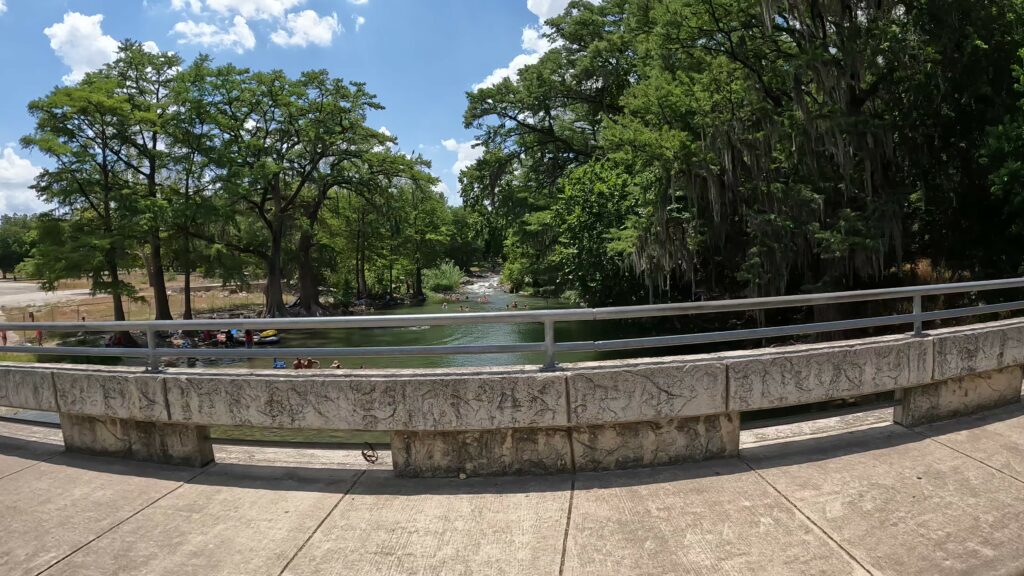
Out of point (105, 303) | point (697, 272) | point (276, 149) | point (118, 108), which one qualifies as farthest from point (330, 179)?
point (105, 303)

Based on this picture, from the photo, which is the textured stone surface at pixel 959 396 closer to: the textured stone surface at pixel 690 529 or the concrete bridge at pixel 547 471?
the concrete bridge at pixel 547 471

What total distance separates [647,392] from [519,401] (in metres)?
0.86

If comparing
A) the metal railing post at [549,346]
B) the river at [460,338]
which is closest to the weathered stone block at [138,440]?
the metal railing post at [549,346]

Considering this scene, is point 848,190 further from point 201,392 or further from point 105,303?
point 105,303

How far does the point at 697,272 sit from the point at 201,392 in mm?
17586

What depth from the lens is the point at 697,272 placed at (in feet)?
64.6

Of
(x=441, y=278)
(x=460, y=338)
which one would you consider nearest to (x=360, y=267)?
(x=441, y=278)

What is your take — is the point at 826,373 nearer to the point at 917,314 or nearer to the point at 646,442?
the point at 917,314

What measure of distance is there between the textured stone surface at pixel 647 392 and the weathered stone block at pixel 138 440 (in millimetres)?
2852

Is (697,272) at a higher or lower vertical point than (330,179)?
lower

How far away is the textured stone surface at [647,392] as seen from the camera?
392cm

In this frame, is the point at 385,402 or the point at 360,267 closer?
the point at 385,402

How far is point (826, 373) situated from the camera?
4.31m

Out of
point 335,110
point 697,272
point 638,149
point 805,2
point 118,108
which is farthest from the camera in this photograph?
point 335,110
